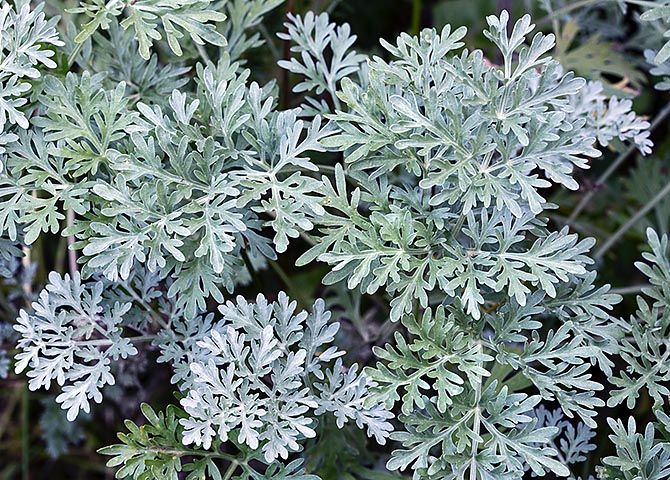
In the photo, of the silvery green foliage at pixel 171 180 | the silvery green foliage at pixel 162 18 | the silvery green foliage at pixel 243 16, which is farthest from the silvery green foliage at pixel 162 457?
the silvery green foliage at pixel 243 16

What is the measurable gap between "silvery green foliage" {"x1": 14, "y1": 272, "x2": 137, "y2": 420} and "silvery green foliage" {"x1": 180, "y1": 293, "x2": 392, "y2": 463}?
0.43 ft

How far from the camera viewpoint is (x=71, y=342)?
1157 millimetres

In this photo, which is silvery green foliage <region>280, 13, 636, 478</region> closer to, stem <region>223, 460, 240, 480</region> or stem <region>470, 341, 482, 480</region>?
A: stem <region>470, 341, 482, 480</region>

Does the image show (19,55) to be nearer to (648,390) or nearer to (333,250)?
(333,250)

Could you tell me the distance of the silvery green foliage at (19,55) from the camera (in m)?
1.13

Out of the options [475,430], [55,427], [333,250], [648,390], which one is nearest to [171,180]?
[333,250]

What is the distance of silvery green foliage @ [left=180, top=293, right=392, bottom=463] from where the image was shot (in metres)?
1.05

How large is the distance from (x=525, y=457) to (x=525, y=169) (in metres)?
0.36

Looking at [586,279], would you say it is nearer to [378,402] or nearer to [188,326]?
[378,402]

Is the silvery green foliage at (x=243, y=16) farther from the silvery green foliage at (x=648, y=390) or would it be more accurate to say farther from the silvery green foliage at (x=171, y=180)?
the silvery green foliage at (x=648, y=390)

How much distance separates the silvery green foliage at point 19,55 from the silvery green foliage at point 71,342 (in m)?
0.20

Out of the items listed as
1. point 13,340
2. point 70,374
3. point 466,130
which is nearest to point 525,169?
point 466,130

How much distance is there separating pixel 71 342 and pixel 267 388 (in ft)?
0.94

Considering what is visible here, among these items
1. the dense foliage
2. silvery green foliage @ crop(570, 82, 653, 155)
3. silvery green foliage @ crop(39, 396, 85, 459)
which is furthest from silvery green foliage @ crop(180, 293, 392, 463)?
A: silvery green foliage @ crop(39, 396, 85, 459)
